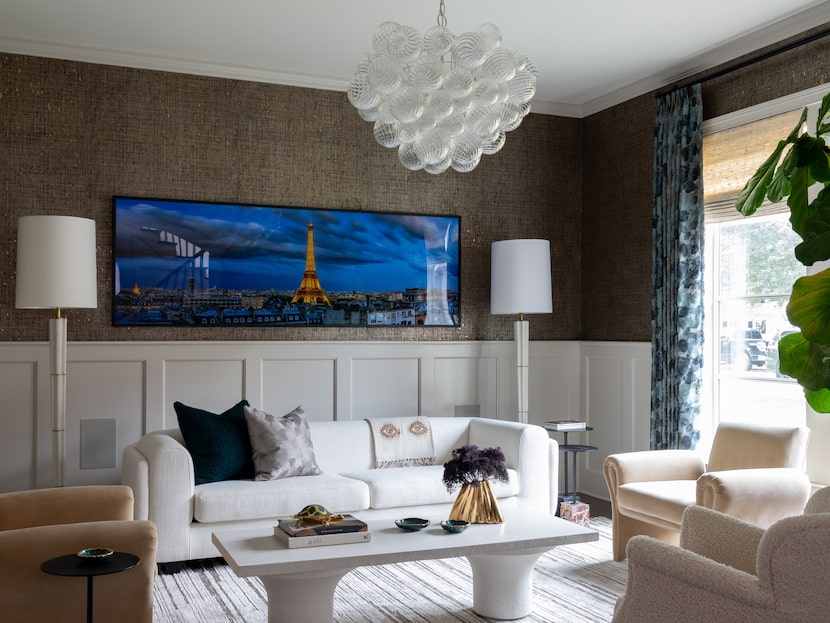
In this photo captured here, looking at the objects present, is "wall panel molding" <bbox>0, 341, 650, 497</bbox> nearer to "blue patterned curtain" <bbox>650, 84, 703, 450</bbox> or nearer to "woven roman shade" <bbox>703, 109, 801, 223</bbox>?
"blue patterned curtain" <bbox>650, 84, 703, 450</bbox>

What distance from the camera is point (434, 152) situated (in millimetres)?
3418

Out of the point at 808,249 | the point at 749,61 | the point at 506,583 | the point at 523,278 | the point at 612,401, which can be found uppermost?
the point at 749,61

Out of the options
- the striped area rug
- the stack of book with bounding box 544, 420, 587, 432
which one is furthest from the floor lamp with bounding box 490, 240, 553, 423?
the striped area rug

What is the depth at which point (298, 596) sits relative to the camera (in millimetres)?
3311

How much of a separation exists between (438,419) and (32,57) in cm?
335

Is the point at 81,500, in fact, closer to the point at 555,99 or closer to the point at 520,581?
the point at 520,581

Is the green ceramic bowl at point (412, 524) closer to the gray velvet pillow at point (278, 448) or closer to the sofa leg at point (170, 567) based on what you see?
the gray velvet pillow at point (278, 448)

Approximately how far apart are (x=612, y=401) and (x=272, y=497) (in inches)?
110

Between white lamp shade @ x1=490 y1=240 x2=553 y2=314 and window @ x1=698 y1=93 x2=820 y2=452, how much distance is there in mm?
1057

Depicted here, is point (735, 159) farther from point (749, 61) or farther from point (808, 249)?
point (808, 249)

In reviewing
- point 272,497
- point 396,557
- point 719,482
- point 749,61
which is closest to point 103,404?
point 272,497

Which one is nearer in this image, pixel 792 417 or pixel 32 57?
pixel 792 417

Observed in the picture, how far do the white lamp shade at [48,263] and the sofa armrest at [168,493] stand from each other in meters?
0.99

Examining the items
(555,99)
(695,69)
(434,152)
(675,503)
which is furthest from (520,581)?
(555,99)
